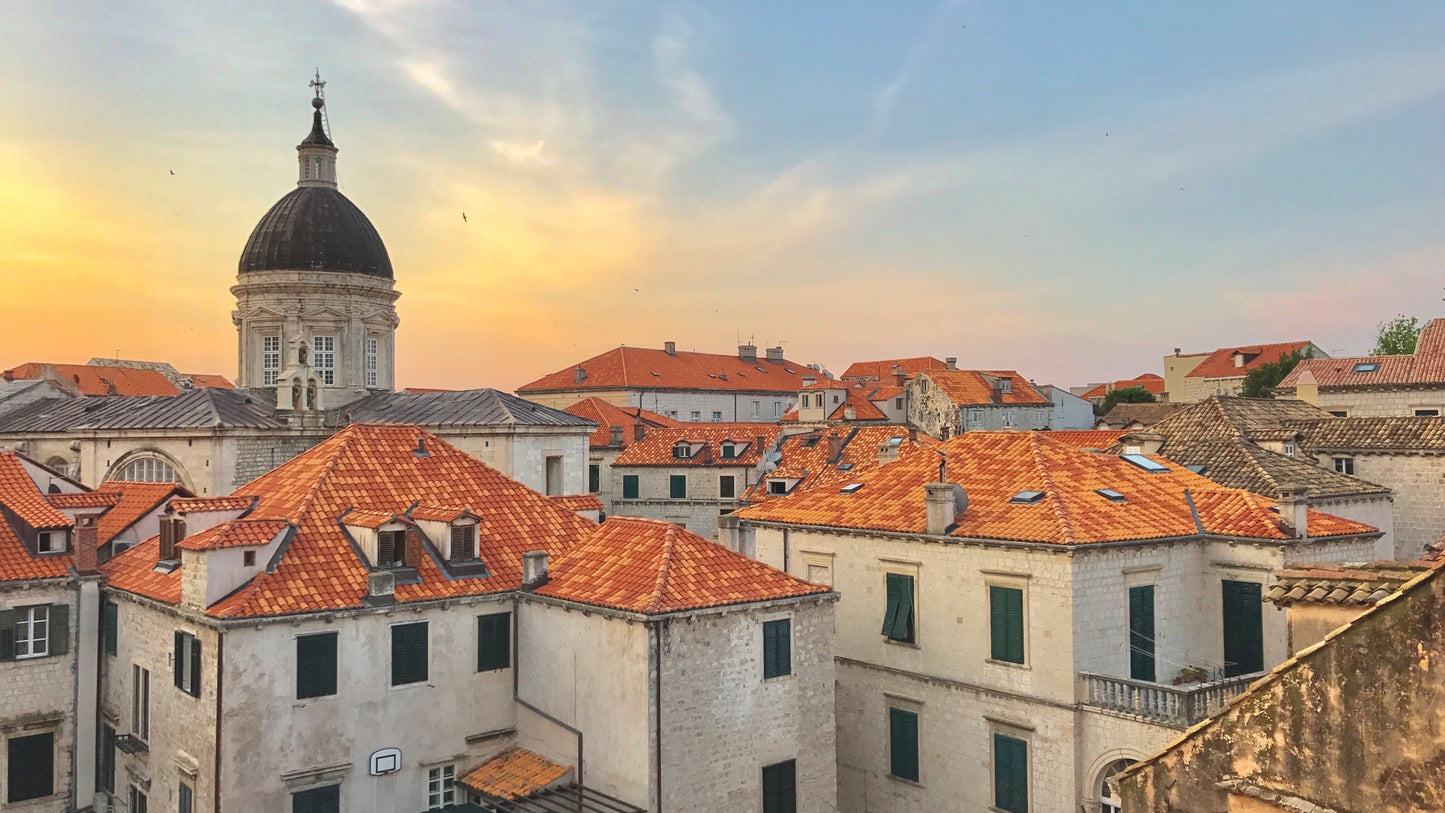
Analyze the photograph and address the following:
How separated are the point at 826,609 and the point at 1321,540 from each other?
11513mm

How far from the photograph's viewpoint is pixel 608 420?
69.2 m

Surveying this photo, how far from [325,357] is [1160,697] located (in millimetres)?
42347

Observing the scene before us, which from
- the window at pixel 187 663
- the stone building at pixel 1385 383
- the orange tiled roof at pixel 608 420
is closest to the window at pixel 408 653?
the window at pixel 187 663

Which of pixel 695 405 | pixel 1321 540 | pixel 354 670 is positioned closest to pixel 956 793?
pixel 1321 540

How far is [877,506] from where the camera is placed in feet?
94.1

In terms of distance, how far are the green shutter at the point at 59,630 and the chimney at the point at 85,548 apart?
38.4 inches

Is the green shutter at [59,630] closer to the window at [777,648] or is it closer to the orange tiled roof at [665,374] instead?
the window at [777,648]

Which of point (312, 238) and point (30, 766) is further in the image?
point (312, 238)

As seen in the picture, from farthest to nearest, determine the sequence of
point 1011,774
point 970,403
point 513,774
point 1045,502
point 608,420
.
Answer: point 970,403 < point 608,420 < point 1045,502 < point 1011,774 < point 513,774

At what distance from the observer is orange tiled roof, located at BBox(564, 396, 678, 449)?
6397cm

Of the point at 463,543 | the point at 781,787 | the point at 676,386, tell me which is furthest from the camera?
the point at 676,386

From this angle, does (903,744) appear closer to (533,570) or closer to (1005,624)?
(1005,624)

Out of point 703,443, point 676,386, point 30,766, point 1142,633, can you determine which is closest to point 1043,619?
point 1142,633

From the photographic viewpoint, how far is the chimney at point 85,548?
26.1 meters
